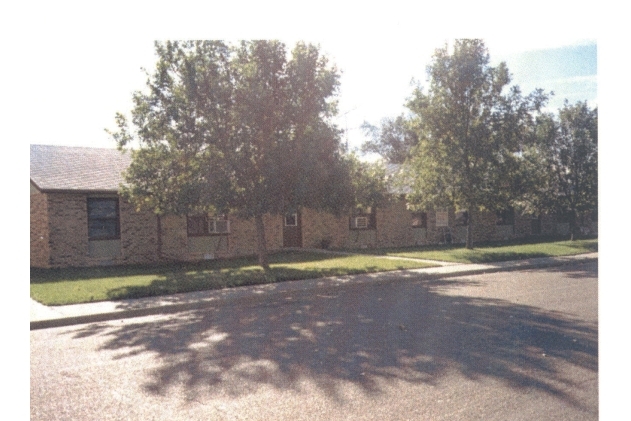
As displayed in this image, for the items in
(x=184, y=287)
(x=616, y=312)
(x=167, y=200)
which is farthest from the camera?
(x=167, y=200)

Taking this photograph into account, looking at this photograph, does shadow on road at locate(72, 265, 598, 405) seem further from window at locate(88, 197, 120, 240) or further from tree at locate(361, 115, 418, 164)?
tree at locate(361, 115, 418, 164)

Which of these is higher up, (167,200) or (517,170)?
(517,170)

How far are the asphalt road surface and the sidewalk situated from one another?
1.24 feet

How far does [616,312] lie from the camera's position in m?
4.48

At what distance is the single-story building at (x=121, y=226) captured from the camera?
15977 mm

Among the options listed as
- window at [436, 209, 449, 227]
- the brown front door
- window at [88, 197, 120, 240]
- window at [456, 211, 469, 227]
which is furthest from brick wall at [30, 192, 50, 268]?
window at [456, 211, 469, 227]

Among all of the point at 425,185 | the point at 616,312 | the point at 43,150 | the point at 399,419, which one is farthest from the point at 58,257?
the point at 616,312

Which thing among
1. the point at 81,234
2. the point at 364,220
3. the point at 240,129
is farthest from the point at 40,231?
the point at 364,220

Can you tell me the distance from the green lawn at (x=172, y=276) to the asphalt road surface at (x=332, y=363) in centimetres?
215

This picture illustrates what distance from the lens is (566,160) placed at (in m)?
14.0

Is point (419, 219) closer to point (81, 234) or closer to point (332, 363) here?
point (81, 234)

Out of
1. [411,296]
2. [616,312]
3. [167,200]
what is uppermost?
[167,200]

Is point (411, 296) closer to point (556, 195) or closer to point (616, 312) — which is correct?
point (616, 312)

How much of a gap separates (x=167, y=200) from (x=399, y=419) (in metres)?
11.2
